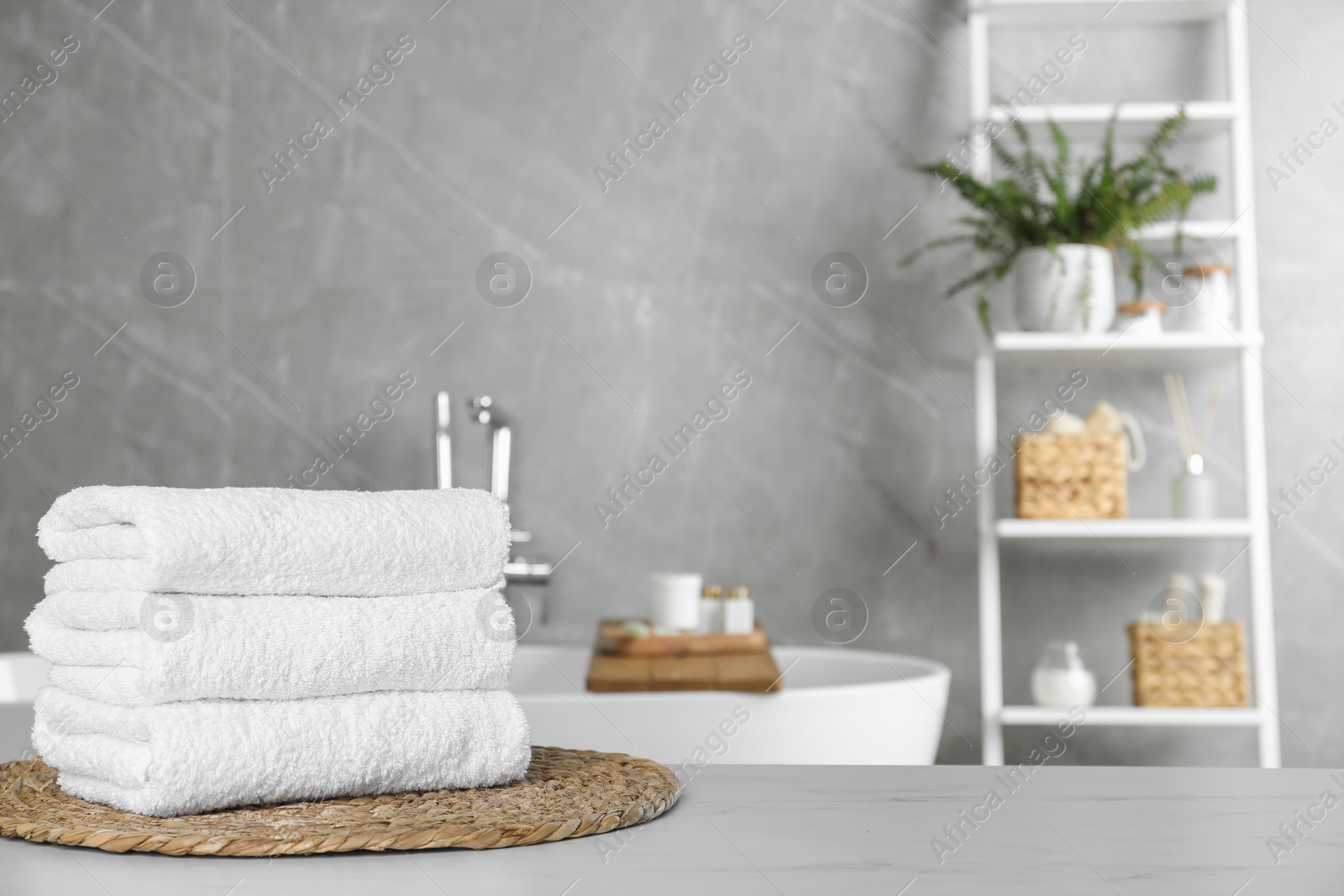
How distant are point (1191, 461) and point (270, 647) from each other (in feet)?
6.30

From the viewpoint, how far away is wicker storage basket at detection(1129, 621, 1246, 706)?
6.50ft

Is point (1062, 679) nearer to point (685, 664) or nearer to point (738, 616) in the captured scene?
point (738, 616)

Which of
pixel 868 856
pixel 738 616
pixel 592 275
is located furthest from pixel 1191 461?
pixel 868 856

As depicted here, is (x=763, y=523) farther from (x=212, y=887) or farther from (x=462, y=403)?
(x=212, y=887)

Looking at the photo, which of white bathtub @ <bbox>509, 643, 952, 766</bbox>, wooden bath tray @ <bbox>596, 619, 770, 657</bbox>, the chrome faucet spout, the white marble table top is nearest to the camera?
the white marble table top

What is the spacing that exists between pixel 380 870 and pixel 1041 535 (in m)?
1.78

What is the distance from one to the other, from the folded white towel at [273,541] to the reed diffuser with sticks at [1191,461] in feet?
5.80

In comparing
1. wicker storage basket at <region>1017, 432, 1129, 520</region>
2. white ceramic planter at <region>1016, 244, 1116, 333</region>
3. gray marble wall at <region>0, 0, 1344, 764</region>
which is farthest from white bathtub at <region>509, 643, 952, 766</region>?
white ceramic planter at <region>1016, 244, 1116, 333</region>

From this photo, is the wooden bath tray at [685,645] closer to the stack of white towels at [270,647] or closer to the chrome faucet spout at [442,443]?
the chrome faucet spout at [442,443]

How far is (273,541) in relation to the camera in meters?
0.54

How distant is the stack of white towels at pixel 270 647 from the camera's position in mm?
519

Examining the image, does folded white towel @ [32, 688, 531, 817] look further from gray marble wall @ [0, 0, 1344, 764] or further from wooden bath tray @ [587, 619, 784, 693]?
gray marble wall @ [0, 0, 1344, 764]

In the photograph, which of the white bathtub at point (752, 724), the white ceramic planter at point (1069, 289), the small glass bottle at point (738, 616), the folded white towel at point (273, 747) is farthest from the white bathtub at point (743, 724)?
the folded white towel at point (273, 747)

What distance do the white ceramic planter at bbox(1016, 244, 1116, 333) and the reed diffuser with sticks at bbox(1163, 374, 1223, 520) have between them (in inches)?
12.3
